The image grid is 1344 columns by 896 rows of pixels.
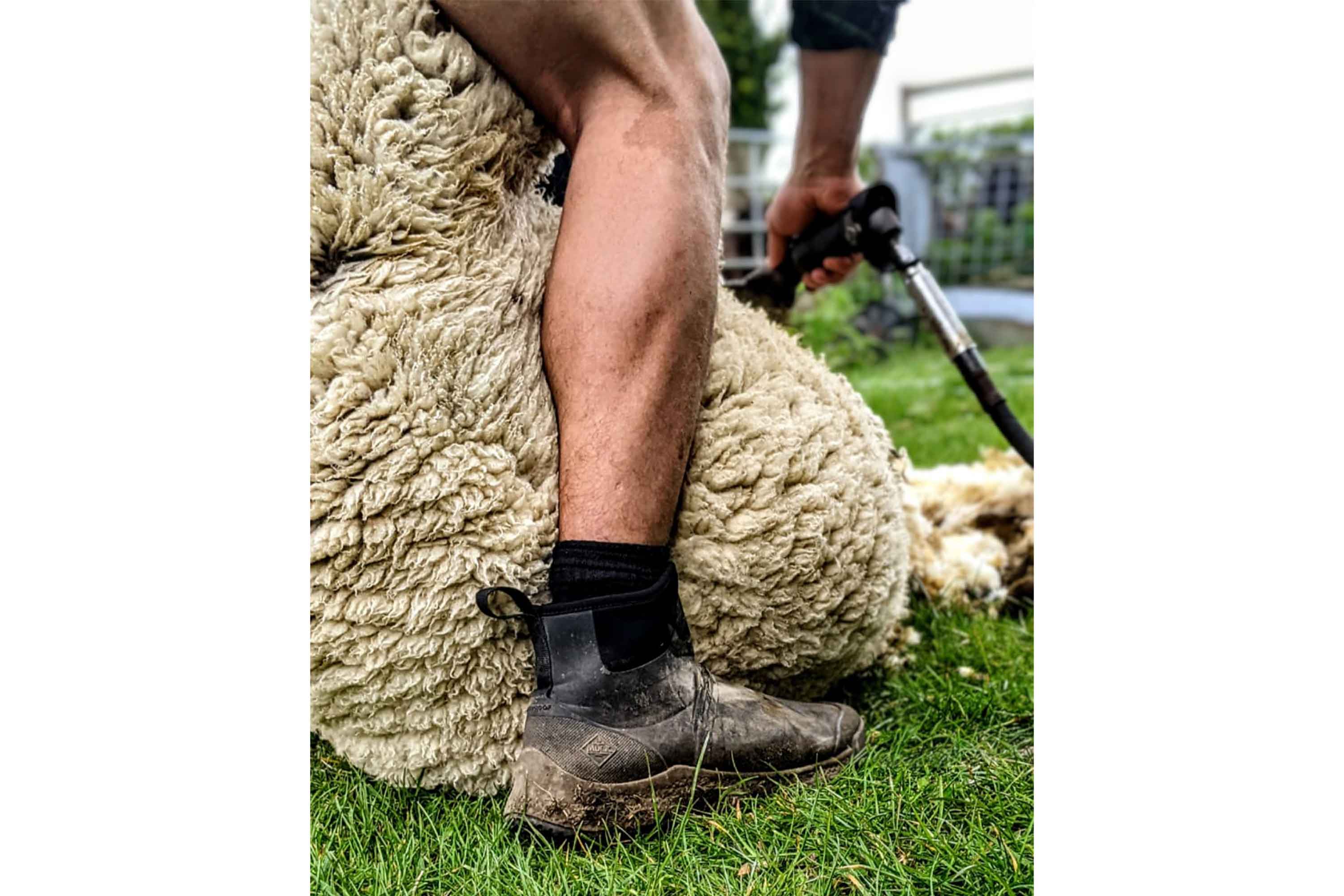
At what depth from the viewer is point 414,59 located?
3.75 ft

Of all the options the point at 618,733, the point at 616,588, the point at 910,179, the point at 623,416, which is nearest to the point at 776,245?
the point at 623,416

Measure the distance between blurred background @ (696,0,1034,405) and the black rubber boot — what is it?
1602 millimetres

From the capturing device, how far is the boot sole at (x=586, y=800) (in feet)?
3.48

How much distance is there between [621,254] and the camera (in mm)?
1142

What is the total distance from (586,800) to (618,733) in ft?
0.26

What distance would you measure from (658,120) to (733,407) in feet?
1.24

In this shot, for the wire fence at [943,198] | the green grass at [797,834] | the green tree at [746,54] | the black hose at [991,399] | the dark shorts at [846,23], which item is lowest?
the green grass at [797,834]

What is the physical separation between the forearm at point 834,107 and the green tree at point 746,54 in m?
5.95

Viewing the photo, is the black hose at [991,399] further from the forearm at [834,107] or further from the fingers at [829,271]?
the forearm at [834,107]

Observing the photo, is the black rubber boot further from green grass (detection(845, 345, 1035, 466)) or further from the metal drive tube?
green grass (detection(845, 345, 1035, 466))

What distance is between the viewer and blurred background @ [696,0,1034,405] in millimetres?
2953

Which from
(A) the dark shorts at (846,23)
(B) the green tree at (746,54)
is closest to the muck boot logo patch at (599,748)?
(A) the dark shorts at (846,23)
